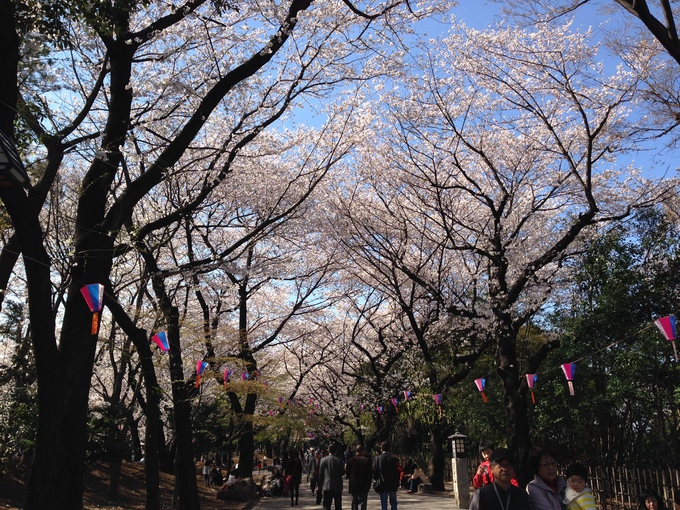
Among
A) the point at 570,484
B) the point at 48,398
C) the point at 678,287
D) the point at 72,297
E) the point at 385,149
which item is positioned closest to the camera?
the point at 570,484

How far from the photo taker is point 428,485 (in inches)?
840

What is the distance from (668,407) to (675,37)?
9738 millimetres

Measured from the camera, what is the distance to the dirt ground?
1323 centimetres

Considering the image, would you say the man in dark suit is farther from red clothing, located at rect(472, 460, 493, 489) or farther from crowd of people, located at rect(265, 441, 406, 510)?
red clothing, located at rect(472, 460, 493, 489)

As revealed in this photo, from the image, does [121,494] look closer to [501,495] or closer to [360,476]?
[360,476]

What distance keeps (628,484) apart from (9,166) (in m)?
12.8

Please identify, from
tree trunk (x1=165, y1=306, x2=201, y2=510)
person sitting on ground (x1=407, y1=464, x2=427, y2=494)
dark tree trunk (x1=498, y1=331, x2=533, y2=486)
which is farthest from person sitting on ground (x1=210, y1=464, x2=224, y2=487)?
dark tree trunk (x1=498, y1=331, x2=533, y2=486)

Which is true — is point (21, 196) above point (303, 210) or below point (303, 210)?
below

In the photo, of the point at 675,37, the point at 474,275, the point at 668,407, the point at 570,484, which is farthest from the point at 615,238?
the point at 570,484

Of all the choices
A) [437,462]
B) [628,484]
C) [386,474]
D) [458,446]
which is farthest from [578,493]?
[437,462]

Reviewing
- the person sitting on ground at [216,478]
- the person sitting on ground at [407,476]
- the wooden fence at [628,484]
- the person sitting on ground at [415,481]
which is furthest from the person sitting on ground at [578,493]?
the person sitting on ground at [216,478]

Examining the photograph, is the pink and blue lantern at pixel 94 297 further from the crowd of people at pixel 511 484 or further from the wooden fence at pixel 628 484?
the wooden fence at pixel 628 484

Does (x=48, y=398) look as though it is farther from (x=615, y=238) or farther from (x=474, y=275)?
(x=474, y=275)

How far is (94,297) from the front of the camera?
632 centimetres
